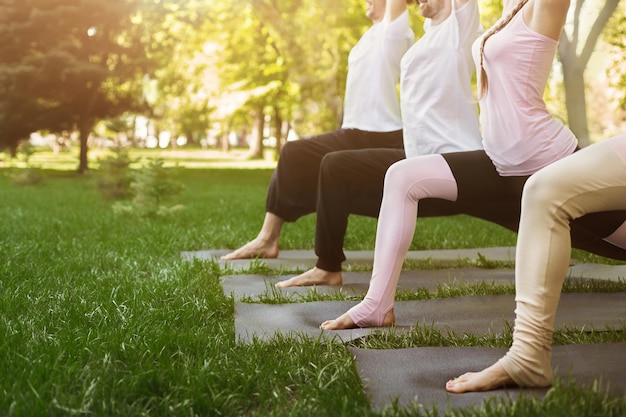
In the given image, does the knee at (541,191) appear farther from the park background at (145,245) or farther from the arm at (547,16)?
the arm at (547,16)

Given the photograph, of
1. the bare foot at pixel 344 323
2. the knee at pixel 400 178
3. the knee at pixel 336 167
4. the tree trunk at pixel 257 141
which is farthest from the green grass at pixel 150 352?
the tree trunk at pixel 257 141

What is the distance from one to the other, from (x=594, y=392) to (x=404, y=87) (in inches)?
95.2

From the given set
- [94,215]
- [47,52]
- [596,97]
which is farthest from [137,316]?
[596,97]

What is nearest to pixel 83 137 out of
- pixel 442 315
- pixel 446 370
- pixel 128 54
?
pixel 128 54

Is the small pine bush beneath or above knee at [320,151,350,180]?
beneath

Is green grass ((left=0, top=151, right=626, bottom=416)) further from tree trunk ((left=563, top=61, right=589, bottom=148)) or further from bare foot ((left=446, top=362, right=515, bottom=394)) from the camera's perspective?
tree trunk ((left=563, top=61, right=589, bottom=148))

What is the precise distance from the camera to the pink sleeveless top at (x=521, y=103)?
291 cm

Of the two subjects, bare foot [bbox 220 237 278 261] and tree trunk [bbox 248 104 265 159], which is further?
tree trunk [bbox 248 104 265 159]

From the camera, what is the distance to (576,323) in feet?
10.3

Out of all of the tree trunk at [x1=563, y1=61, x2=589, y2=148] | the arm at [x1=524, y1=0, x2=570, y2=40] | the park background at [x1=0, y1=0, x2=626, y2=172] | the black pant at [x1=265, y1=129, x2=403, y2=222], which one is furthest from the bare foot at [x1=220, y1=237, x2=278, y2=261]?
the park background at [x1=0, y1=0, x2=626, y2=172]

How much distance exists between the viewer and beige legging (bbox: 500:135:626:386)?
7.36ft

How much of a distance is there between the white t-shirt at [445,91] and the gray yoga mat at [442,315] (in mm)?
890

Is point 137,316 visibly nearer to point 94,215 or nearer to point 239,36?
point 94,215

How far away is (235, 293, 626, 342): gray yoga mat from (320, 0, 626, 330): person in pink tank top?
184 millimetres
